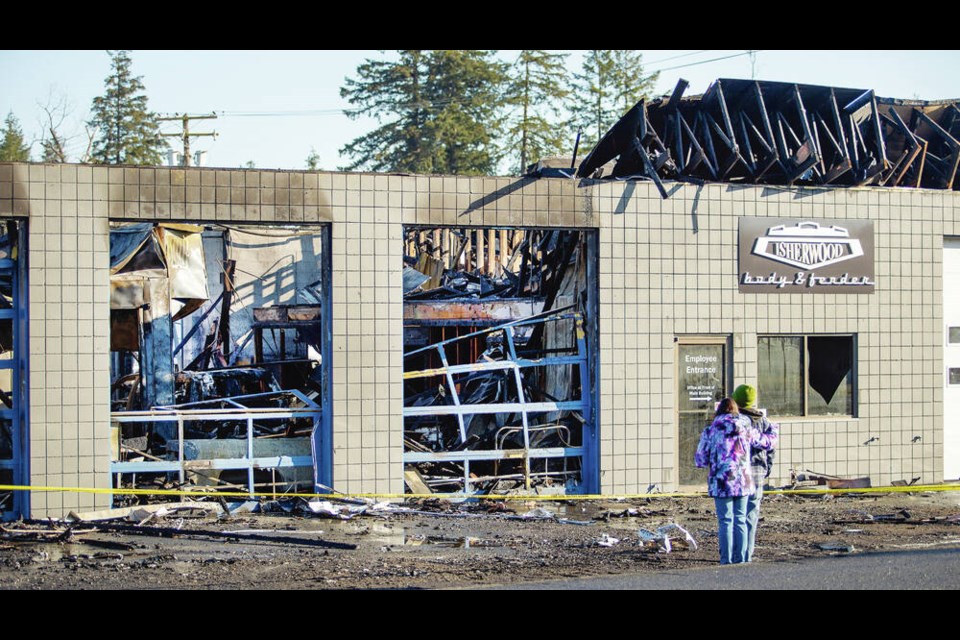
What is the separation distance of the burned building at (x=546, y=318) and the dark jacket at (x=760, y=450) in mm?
3839

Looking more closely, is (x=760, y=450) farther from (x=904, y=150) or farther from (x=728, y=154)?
(x=904, y=150)

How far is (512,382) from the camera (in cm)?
1484

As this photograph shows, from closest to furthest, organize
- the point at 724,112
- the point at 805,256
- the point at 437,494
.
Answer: the point at 437,494, the point at 805,256, the point at 724,112

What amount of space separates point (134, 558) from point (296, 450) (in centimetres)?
311

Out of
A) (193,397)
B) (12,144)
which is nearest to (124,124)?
(12,144)

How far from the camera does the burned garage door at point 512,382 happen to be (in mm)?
13227

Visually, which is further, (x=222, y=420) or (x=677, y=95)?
(x=677, y=95)

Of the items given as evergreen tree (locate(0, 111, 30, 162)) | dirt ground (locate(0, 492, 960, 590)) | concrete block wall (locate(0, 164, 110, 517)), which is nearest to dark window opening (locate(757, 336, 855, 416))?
dirt ground (locate(0, 492, 960, 590))

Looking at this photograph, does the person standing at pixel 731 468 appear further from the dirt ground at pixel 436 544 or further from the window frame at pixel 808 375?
the window frame at pixel 808 375

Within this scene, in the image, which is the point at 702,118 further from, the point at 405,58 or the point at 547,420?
the point at 405,58

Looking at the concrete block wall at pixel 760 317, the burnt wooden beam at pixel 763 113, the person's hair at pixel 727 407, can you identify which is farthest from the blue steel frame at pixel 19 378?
the burnt wooden beam at pixel 763 113

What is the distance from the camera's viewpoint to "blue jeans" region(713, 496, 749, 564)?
30.5 feet

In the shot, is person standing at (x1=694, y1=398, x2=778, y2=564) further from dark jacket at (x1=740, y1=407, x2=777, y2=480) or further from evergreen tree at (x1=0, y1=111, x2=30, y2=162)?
evergreen tree at (x1=0, y1=111, x2=30, y2=162)

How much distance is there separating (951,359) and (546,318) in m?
5.91
